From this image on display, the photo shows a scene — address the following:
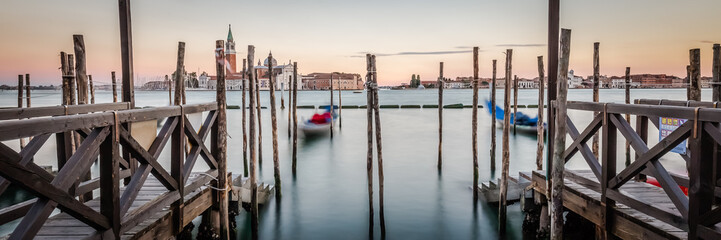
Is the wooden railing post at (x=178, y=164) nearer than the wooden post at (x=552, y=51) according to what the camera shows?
Yes

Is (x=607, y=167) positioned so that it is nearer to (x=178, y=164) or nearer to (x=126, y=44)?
(x=178, y=164)

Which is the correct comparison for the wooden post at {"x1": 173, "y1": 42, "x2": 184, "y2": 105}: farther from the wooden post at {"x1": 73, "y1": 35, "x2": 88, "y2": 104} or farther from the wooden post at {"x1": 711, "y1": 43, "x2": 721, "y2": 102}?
the wooden post at {"x1": 711, "y1": 43, "x2": 721, "y2": 102}

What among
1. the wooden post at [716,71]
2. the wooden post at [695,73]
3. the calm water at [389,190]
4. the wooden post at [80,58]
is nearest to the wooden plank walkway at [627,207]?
the calm water at [389,190]

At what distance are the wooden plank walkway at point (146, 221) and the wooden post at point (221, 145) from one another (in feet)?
0.57

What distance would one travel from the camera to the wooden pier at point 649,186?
3043 mm

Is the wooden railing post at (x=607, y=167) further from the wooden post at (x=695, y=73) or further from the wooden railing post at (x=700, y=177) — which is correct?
the wooden post at (x=695, y=73)

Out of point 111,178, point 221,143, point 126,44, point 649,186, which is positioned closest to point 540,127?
point 649,186

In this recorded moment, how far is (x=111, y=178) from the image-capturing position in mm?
3053

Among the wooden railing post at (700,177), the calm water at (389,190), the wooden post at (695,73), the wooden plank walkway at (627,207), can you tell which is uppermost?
the wooden post at (695,73)

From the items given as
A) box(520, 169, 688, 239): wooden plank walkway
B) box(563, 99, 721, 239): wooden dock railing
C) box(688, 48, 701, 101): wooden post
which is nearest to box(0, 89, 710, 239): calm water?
box(520, 169, 688, 239): wooden plank walkway

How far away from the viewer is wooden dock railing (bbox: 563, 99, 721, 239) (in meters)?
3.01

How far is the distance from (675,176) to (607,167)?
0.92m

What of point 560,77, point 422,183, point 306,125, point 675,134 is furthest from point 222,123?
point 306,125

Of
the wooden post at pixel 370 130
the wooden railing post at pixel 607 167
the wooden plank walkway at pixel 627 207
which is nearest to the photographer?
the wooden plank walkway at pixel 627 207
